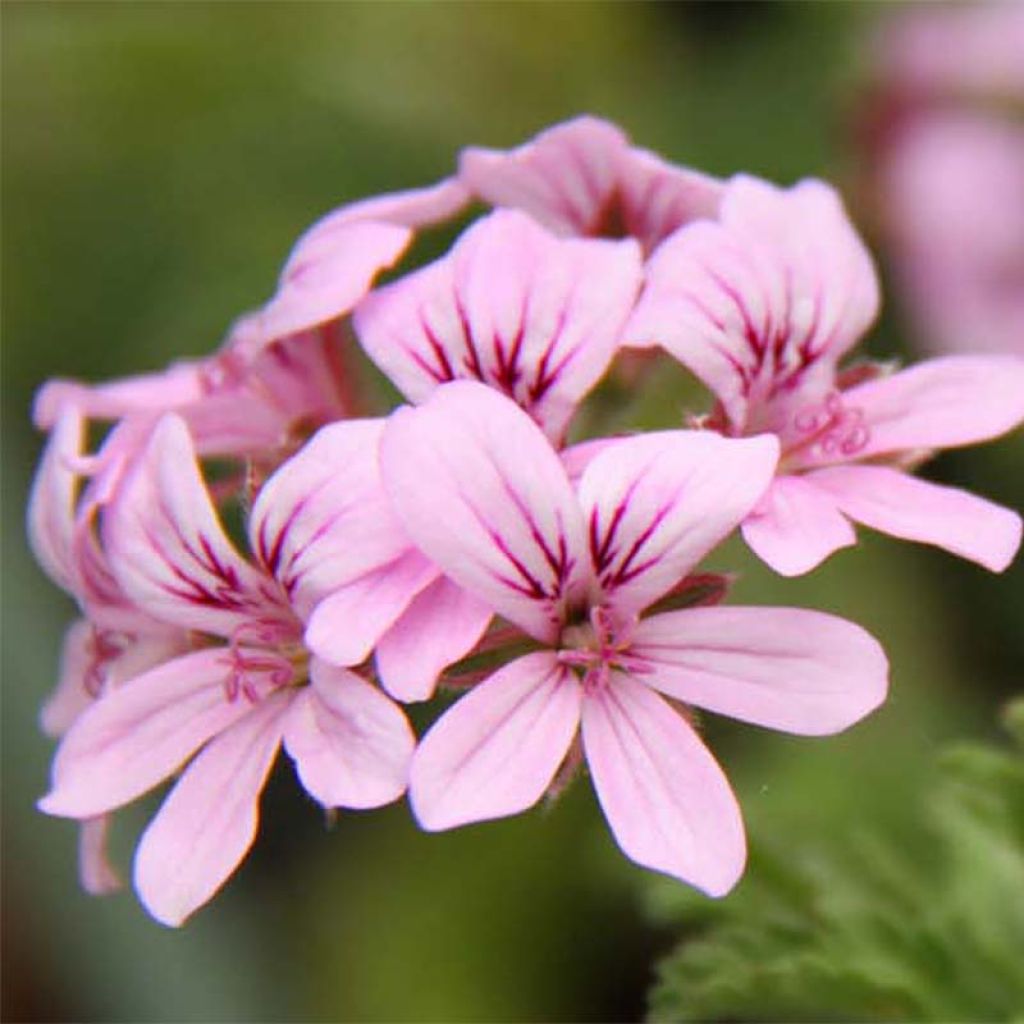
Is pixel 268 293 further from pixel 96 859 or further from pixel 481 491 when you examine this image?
pixel 481 491

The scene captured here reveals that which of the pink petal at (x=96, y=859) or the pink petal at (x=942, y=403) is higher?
the pink petal at (x=942, y=403)

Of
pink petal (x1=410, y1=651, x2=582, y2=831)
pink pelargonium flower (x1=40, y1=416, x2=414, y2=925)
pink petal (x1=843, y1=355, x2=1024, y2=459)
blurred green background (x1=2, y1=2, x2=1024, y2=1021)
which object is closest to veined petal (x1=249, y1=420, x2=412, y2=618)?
pink pelargonium flower (x1=40, y1=416, x2=414, y2=925)

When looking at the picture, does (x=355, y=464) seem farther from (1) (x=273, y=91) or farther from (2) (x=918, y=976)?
(1) (x=273, y=91)

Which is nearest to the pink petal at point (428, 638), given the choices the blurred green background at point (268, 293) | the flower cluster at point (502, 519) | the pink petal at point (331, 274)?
the flower cluster at point (502, 519)

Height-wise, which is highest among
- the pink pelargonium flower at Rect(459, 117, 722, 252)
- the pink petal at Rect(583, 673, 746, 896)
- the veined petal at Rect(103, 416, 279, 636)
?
the pink pelargonium flower at Rect(459, 117, 722, 252)

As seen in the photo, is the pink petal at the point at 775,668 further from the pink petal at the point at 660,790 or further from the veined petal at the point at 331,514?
the veined petal at the point at 331,514

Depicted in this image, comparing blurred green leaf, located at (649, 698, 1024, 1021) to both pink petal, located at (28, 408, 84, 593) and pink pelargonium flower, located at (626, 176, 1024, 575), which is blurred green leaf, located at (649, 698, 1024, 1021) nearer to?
pink pelargonium flower, located at (626, 176, 1024, 575)
